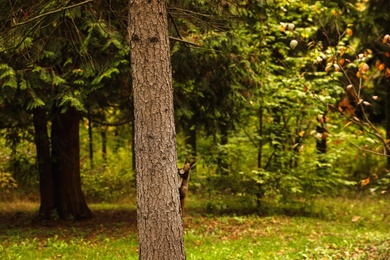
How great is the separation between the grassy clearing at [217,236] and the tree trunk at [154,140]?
349 centimetres

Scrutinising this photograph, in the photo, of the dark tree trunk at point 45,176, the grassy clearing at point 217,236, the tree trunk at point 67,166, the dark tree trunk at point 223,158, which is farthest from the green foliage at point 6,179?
the dark tree trunk at point 223,158

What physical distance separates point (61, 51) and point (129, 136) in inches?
677

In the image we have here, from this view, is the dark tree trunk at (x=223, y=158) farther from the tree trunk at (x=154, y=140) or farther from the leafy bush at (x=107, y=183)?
the tree trunk at (x=154, y=140)

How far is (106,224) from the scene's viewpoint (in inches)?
507

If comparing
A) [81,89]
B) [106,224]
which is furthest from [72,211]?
[81,89]

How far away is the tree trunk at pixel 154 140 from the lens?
517 cm

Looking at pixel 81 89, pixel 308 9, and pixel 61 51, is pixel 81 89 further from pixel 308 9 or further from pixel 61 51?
pixel 308 9

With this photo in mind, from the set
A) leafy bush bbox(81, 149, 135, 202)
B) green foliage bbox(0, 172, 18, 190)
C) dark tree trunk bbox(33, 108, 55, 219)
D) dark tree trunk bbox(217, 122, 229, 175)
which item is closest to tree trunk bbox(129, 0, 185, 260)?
dark tree trunk bbox(33, 108, 55, 219)

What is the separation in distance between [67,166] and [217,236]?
499 centimetres

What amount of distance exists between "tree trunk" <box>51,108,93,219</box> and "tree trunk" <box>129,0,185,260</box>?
8456 mm

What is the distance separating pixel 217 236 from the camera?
1120 cm

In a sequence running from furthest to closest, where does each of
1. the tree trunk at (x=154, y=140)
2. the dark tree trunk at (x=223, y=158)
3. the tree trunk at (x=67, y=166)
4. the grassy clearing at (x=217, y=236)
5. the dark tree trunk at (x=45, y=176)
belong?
the dark tree trunk at (x=223, y=158) < the tree trunk at (x=67, y=166) < the dark tree trunk at (x=45, y=176) < the grassy clearing at (x=217, y=236) < the tree trunk at (x=154, y=140)

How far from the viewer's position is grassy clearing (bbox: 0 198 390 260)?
895 centimetres

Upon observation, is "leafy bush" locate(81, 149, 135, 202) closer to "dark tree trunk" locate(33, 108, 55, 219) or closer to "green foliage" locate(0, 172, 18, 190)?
"green foliage" locate(0, 172, 18, 190)
